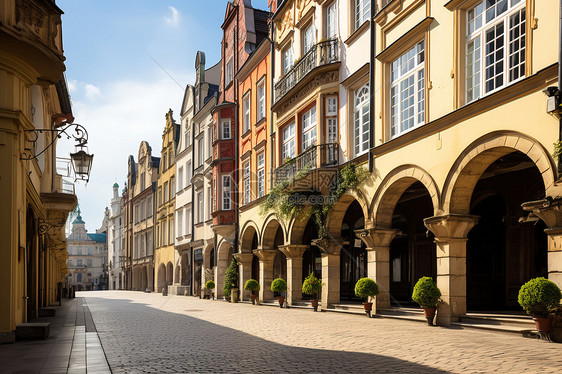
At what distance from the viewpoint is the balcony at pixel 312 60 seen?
2122 cm

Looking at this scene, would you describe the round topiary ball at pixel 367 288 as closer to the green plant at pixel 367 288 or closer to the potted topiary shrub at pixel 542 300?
the green plant at pixel 367 288

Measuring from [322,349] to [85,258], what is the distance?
4543 inches

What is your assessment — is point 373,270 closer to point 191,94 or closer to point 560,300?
point 560,300

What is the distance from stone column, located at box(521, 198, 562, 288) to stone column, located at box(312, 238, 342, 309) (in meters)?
Answer: 10.2

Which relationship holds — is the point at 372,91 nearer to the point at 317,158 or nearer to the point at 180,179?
the point at 317,158

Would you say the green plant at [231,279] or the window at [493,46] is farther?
the green plant at [231,279]

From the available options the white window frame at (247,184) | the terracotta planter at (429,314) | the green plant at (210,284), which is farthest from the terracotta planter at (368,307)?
the green plant at (210,284)

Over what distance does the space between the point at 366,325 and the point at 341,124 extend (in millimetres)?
7961

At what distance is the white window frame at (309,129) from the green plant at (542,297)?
39.8ft

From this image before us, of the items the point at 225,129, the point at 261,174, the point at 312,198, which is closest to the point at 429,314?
the point at 312,198

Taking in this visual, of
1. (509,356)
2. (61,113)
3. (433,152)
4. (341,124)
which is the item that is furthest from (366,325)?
(61,113)

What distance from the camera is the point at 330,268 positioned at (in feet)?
68.7

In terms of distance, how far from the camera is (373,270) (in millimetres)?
17875


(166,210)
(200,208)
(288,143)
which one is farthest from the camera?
(166,210)
